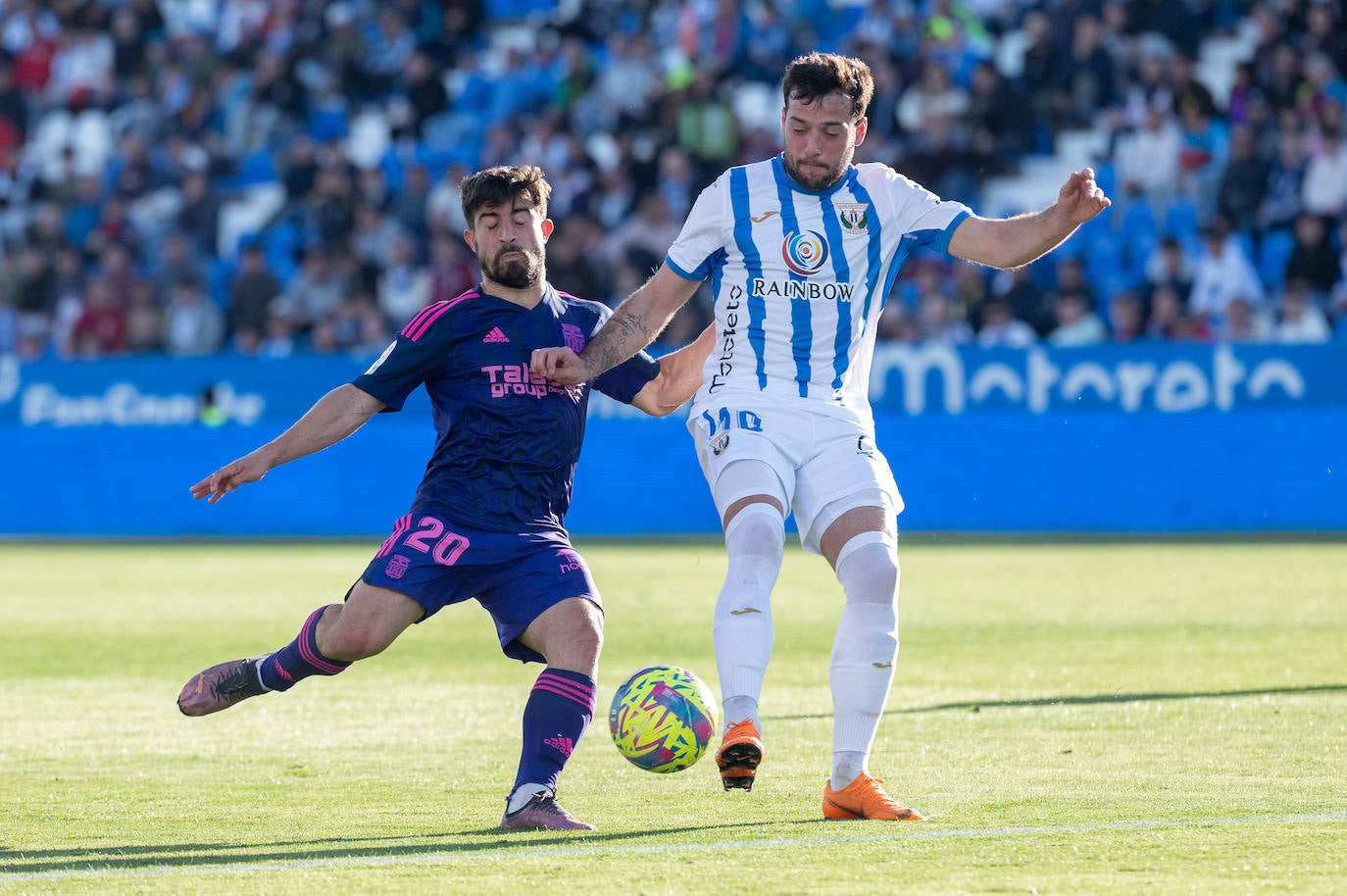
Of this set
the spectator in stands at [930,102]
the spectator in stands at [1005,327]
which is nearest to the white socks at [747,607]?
the spectator in stands at [1005,327]

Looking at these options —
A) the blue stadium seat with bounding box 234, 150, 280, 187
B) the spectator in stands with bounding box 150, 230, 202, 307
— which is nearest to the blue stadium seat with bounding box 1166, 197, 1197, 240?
the spectator in stands with bounding box 150, 230, 202, 307

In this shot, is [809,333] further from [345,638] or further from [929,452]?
[929,452]

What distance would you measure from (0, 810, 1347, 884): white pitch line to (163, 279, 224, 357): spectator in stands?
55.6 ft

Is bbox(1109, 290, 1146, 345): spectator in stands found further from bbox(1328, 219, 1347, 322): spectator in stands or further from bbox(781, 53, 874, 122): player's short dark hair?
bbox(781, 53, 874, 122): player's short dark hair

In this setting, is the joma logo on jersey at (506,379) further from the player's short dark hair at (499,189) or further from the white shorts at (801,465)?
the white shorts at (801,465)

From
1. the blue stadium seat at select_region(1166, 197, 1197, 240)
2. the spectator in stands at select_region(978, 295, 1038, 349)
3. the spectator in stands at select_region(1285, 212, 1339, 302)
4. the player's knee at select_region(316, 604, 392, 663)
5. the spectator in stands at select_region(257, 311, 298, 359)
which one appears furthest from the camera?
the spectator in stands at select_region(257, 311, 298, 359)

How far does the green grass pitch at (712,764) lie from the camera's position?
4539 millimetres

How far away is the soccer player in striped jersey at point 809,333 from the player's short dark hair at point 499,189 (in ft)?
1.40

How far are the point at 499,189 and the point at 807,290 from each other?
92 cm

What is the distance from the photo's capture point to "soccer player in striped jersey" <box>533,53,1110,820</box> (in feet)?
17.6

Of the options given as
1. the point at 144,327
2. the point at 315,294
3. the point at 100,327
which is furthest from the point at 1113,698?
the point at 100,327

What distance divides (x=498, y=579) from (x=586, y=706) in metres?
0.45

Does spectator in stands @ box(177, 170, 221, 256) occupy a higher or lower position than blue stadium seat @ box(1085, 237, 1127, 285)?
higher

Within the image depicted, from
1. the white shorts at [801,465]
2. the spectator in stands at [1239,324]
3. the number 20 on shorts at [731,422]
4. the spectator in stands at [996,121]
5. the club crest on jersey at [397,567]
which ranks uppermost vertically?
the spectator in stands at [996,121]
